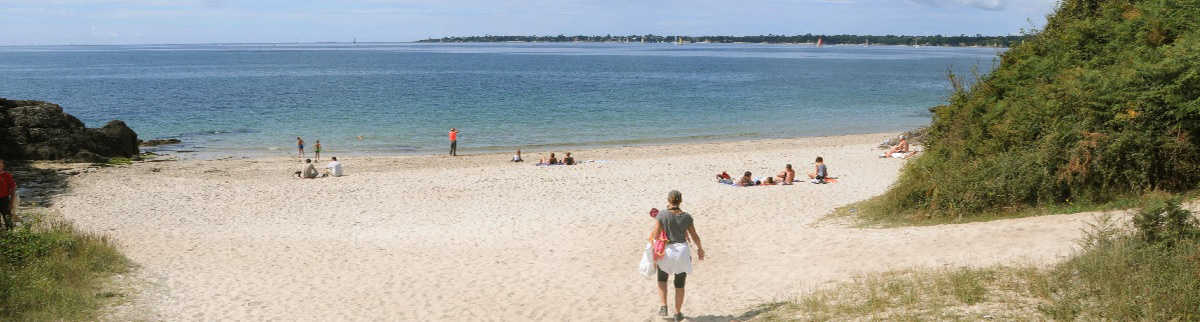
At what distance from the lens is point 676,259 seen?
8.37 m

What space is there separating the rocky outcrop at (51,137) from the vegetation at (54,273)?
16.6m

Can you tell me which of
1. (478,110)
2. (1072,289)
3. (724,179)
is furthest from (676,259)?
(478,110)

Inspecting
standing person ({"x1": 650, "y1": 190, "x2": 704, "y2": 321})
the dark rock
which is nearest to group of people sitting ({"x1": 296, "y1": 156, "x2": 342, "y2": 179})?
the dark rock

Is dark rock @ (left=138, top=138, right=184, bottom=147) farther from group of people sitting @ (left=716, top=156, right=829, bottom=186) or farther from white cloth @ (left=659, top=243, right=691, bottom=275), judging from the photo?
white cloth @ (left=659, top=243, right=691, bottom=275)

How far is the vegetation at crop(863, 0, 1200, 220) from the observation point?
11.8 metres

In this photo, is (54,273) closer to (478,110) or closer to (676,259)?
(676,259)

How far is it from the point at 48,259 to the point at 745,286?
884cm

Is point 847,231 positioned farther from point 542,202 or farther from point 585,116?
point 585,116

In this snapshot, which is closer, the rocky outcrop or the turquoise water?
the rocky outcrop

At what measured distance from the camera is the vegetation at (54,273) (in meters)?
8.95

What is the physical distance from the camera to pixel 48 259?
1069cm

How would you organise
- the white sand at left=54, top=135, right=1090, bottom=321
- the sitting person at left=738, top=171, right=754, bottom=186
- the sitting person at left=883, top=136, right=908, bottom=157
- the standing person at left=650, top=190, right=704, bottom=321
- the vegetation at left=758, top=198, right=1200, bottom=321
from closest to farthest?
the vegetation at left=758, top=198, right=1200, bottom=321 < the standing person at left=650, top=190, right=704, bottom=321 < the white sand at left=54, top=135, right=1090, bottom=321 < the sitting person at left=738, top=171, right=754, bottom=186 < the sitting person at left=883, top=136, right=908, bottom=157

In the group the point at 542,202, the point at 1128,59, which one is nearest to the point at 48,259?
the point at 542,202

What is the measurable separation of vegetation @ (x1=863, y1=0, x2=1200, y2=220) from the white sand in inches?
44.3
